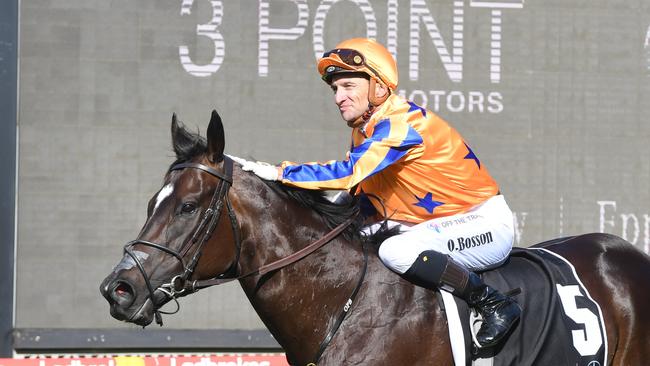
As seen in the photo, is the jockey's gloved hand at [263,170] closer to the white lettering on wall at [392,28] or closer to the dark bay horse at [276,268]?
the dark bay horse at [276,268]

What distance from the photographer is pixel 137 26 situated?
21.6ft

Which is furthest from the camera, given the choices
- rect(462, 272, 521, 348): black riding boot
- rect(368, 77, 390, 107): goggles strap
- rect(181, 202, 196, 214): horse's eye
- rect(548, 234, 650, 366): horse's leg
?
rect(548, 234, 650, 366): horse's leg

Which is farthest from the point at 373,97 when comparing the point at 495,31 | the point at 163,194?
the point at 495,31

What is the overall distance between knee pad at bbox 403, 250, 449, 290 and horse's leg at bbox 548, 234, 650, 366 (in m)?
0.79

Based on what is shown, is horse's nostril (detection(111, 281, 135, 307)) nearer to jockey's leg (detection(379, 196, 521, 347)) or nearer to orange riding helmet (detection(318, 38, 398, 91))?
jockey's leg (detection(379, 196, 521, 347))

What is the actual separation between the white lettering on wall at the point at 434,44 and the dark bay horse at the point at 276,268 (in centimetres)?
321

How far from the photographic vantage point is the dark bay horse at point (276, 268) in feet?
10.6

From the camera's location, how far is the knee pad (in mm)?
3518

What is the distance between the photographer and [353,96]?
12.3ft

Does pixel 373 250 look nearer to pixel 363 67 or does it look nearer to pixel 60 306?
pixel 363 67

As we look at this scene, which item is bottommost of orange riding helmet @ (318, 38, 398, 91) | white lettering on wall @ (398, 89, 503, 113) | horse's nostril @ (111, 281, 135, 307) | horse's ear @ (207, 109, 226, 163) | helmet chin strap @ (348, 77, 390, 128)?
horse's nostril @ (111, 281, 135, 307)

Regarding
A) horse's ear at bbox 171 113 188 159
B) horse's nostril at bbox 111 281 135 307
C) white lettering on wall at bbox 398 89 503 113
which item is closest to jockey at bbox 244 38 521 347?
horse's ear at bbox 171 113 188 159

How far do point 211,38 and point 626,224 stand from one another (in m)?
3.22

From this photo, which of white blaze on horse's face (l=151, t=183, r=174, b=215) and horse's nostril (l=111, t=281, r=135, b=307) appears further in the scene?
white blaze on horse's face (l=151, t=183, r=174, b=215)
